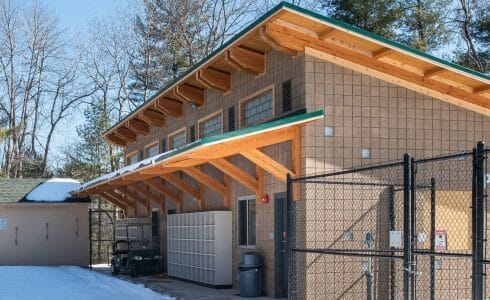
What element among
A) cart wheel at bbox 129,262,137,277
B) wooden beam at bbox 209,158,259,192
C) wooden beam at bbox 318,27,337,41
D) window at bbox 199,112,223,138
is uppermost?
wooden beam at bbox 318,27,337,41

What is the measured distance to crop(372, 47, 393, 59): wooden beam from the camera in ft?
46.5

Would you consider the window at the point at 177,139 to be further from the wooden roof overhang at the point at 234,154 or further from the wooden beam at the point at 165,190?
the wooden roof overhang at the point at 234,154

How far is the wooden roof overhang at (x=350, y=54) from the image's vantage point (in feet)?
45.4

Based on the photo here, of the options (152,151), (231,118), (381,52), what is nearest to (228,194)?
(231,118)

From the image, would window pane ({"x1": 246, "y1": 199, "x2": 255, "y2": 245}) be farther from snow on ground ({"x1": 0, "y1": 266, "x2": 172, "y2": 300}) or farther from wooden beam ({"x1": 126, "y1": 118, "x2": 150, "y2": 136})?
wooden beam ({"x1": 126, "y1": 118, "x2": 150, "y2": 136})

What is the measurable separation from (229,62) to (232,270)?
5.41 metres

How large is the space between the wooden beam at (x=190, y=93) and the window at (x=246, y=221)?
403cm

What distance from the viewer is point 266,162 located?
14352 millimetres

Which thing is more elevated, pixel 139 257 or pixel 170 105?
pixel 170 105

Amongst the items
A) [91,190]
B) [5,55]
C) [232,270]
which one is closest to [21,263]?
[91,190]

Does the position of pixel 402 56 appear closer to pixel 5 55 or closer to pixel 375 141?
pixel 375 141

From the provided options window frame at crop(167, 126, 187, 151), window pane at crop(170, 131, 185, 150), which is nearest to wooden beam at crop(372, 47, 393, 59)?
window frame at crop(167, 126, 187, 151)

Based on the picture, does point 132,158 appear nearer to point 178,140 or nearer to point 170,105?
point 178,140

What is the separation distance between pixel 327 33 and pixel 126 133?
18.0 meters
